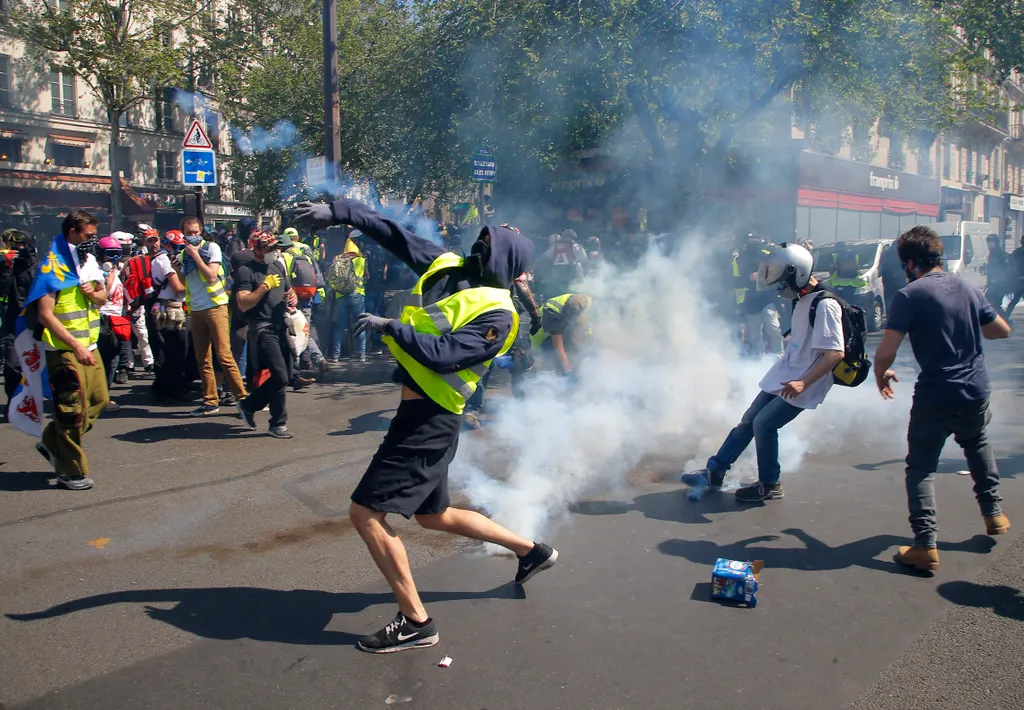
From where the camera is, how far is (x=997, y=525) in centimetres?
430

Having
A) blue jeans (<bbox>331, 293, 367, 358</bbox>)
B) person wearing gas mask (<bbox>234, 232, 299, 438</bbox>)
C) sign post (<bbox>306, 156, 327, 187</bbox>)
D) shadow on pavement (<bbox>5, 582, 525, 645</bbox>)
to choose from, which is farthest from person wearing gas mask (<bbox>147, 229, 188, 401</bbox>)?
shadow on pavement (<bbox>5, 582, 525, 645</bbox>)

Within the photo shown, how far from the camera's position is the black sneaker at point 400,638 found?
3236mm

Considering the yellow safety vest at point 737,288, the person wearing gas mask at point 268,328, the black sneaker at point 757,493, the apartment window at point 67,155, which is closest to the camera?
the black sneaker at point 757,493

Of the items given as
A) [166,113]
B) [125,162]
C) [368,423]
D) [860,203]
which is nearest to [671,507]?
[368,423]

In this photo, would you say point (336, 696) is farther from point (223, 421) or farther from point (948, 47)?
point (948, 47)

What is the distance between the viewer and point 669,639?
133 inches

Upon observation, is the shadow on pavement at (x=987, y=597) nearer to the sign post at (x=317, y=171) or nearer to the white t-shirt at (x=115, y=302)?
the white t-shirt at (x=115, y=302)

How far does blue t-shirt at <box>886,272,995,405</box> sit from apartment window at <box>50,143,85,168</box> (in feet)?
101

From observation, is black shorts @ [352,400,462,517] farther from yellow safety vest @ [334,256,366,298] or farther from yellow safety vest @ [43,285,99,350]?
yellow safety vest @ [334,256,366,298]

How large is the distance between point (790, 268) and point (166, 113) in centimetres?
3372

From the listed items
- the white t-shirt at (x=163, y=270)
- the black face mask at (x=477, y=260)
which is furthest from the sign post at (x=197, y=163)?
the black face mask at (x=477, y=260)

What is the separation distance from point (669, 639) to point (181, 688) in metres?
1.84

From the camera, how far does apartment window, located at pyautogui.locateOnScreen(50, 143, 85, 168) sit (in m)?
28.9

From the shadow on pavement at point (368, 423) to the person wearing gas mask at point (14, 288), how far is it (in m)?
2.60
